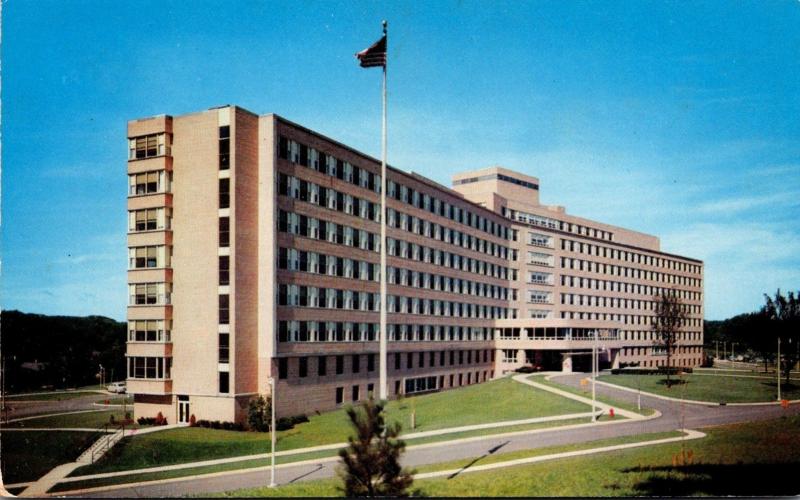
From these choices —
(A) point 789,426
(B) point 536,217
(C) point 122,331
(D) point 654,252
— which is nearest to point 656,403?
(A) point 789,426

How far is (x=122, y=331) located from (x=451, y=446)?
8268 centimetres

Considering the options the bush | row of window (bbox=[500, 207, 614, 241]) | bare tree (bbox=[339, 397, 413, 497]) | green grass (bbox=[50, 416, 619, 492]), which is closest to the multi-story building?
the bush

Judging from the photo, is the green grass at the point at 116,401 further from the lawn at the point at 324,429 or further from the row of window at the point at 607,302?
the row of window at the point at 607,302

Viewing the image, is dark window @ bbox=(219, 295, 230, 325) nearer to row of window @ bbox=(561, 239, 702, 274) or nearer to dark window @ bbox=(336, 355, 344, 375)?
Result: dark window @ bbox=(336, 355, 344, 375)

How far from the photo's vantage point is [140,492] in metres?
29.0

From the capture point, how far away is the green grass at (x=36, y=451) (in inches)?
1309

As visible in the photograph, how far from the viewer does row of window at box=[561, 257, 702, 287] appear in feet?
330

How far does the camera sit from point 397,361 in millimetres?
64000

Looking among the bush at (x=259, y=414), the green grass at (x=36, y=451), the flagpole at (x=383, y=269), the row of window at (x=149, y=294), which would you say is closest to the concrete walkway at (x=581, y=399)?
the bush at (x=259, y=414)

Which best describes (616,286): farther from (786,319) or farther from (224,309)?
(224,309)

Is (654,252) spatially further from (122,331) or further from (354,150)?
(122,331)

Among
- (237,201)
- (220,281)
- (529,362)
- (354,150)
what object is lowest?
(529,362)

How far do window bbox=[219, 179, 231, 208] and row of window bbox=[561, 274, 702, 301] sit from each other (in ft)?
215

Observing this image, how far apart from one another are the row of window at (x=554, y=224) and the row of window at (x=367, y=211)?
12.3 meters
